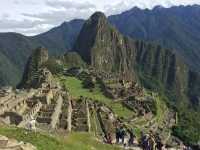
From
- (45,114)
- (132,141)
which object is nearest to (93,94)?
(45,114)

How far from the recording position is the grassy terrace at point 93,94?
93.0m

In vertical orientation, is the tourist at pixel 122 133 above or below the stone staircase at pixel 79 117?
below

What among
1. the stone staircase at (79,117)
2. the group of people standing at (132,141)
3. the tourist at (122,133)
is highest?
the stone staircase at (79,117)

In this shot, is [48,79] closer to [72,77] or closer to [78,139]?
[72,77]

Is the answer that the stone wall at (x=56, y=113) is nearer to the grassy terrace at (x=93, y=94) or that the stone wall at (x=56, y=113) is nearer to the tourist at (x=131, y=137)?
the tourist at (x=131, y=137)

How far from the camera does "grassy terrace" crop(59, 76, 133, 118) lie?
93000 mm

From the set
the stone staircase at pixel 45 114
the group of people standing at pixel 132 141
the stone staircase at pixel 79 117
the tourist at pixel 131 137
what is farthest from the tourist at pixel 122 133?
the stone staircase at pixel 45 114

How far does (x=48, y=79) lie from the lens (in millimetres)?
109375

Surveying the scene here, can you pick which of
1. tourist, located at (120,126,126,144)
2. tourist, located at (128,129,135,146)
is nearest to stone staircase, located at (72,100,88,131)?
tourist, located at (120,126,126,144)

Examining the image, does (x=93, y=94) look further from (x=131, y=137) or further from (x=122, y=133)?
(x=122, y=133)

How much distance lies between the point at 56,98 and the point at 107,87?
39694mm

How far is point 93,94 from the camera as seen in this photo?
109 m

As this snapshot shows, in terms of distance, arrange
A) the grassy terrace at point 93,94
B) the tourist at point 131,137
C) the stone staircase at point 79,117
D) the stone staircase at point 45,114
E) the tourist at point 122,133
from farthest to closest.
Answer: the grassy terrace at point 93,94
the tourist at point 122,133
the tourist at point 131,137
the stone staircase at point 79,117
the stone staircase at point 45,114

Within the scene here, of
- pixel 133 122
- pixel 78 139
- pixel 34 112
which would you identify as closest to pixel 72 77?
pixel 133 122
